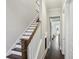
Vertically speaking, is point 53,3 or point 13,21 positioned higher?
point 53,3

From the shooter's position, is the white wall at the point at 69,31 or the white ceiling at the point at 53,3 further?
the white ceiling at the point at 53,3

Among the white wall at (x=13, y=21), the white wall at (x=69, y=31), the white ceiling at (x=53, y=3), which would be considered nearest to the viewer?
the white wall at (x=69, y=31)

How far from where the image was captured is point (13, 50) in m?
3.70

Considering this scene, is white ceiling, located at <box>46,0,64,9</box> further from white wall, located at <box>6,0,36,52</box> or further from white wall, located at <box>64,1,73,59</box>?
white wall, located at <box>64,1,73,59</box>

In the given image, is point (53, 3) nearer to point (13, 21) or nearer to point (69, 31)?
point (13, 21)

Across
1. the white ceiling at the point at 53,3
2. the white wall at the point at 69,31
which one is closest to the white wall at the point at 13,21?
the white wall at the point at 69,31

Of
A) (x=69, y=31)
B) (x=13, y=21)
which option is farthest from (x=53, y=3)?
(x=69, y=31)

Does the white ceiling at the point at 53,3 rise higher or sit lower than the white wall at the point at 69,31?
higher

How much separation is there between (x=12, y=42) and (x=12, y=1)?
145cm

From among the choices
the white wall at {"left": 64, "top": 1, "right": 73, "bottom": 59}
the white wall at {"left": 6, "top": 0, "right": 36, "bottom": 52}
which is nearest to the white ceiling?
the white wall at {"left": 6, "top": 0, "right": 36, "bottom": 52}

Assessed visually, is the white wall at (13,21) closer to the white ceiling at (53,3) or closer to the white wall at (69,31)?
the white wall at (69,31)
